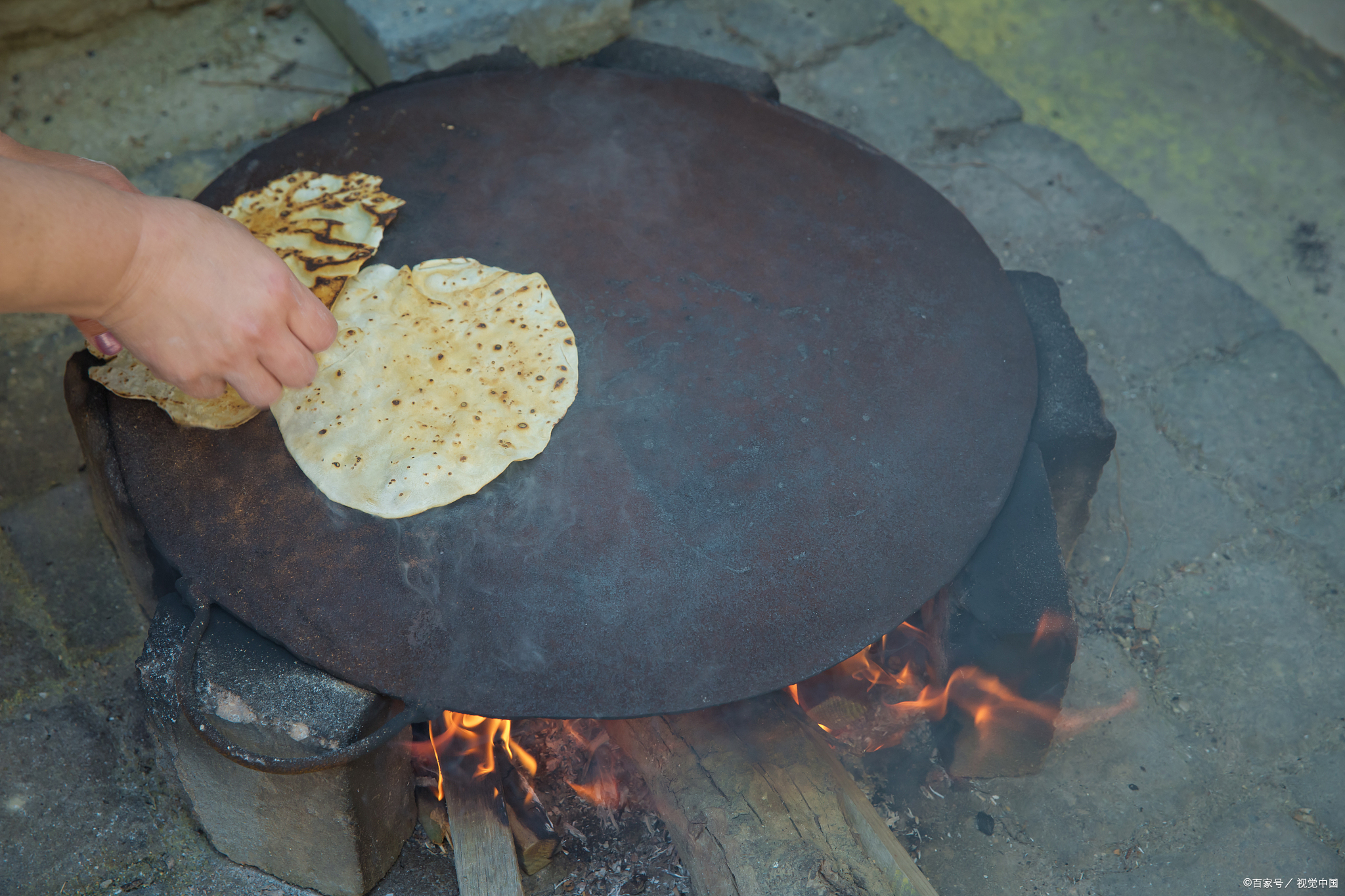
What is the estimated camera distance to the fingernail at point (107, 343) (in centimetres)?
188

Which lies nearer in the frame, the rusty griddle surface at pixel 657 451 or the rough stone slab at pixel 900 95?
the rusty griddle surface at pixel 657 451

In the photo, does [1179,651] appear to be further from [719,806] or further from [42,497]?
[42,497]

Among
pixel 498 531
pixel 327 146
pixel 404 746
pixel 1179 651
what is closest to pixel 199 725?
pixel 404 746

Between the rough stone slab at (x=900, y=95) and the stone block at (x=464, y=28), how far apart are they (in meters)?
0.83

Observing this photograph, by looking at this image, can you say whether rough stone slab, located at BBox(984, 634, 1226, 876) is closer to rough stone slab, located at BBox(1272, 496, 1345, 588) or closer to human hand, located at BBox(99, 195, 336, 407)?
rough stone slab, located at BBox(1272, 496, 1345, 588)

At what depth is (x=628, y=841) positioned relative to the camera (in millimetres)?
2172

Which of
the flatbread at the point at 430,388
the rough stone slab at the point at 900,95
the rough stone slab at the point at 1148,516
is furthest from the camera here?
the rough stone slab at the point at 900,95

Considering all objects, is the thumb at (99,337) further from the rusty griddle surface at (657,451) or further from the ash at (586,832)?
the ash at (586,832)

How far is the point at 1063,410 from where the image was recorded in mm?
2191

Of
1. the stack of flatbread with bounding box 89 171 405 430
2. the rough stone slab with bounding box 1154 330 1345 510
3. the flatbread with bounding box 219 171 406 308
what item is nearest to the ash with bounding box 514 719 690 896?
the stack of flatbread with bounding box 89 171 405 430

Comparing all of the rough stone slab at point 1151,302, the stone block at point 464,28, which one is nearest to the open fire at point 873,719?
the rough stone slab at point 1151,302

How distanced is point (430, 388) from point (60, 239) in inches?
27.5

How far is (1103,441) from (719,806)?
1204mm

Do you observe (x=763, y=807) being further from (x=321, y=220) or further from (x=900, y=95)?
(x=900, y=95)
